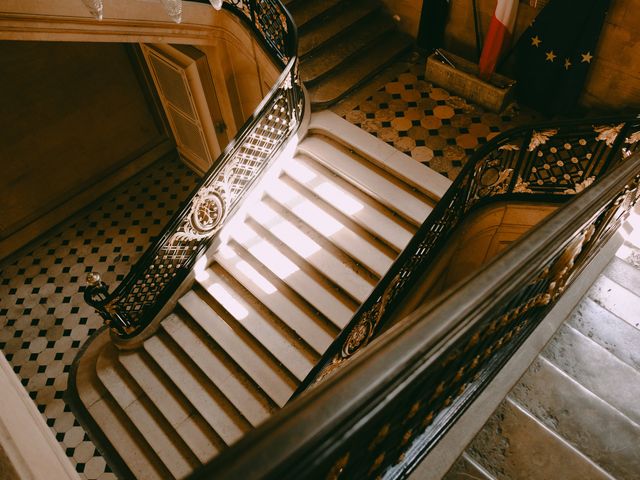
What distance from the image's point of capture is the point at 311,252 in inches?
220

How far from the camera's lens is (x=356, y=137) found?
5992 mm

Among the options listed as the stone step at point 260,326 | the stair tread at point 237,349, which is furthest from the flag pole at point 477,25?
the stair tread at point 237,349

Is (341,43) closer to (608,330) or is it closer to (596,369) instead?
(608,330)

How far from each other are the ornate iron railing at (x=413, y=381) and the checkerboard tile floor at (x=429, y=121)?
12.6ft

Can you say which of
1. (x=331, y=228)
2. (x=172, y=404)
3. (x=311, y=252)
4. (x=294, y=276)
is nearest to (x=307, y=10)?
(x=331, y=228)

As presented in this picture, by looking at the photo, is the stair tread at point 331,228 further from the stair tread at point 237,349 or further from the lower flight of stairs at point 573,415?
the lower flight of stairs at point 573,415

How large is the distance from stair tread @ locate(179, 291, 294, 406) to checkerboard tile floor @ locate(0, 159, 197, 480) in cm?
218

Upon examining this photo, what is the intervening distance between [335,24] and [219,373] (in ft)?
16.8

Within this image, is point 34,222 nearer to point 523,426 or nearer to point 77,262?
point 77,262

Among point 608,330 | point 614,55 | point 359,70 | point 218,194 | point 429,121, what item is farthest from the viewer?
point 359,70

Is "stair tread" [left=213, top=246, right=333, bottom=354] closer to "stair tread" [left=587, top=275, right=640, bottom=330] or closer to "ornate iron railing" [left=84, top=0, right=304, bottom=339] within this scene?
"ornate iron railing" [left=84, top=0, right=304, bottom=339]

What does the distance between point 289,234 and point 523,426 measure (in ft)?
13.1

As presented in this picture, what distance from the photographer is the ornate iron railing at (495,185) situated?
421cm

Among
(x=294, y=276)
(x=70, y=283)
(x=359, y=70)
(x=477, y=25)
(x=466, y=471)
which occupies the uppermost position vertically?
(x=477, y=25)
